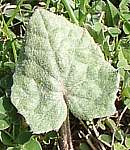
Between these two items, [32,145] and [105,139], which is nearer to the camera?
[32,145]

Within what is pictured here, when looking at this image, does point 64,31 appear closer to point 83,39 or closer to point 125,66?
point 83,39

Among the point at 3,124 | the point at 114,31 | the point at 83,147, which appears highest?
the point at 114,31

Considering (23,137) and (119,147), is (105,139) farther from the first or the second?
(23,137)

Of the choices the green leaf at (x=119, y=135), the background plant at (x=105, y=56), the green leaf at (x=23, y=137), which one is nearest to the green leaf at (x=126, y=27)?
the background plant at (x=105, y=56)

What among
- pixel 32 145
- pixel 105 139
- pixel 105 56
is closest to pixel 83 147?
pixel 105 139

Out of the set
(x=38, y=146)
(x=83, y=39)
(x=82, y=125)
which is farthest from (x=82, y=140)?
(x=83, y=39)

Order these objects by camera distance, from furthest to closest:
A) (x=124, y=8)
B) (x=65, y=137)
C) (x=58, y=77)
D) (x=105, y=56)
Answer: (x=124, y=8)
(x=105, y=56)
(x=65, y=137)
(x=58, y=77)

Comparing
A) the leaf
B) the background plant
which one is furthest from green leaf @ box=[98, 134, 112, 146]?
the leaf

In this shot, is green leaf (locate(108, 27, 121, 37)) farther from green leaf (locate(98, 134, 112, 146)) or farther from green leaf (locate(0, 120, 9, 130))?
green leaf (locate(0, 120, 9, 130))
